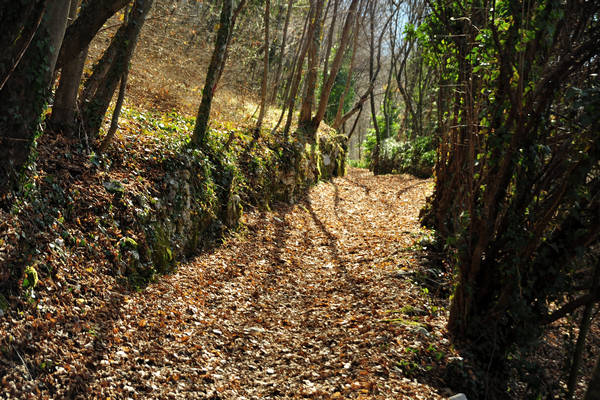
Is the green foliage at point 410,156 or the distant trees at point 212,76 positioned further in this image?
the green foliage at point 410,156

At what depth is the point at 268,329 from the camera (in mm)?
5504

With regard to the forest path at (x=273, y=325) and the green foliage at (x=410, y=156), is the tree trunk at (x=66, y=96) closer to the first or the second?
the forest path at (x=273, y=325)

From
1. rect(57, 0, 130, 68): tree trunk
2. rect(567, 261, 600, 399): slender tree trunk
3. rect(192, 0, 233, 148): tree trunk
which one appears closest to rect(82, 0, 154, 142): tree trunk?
rect(57, 0, 130, 68): tree trunk

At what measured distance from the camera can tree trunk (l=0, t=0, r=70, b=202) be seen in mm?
3947

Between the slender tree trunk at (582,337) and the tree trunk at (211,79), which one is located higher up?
the tree trunk at (211,79)

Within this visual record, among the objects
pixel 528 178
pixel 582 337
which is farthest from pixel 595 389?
pixel 528 178

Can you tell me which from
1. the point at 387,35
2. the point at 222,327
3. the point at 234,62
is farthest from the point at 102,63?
the point at 387,35

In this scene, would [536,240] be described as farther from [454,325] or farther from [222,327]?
[222,327]

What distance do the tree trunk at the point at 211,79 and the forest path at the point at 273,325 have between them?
2130mm

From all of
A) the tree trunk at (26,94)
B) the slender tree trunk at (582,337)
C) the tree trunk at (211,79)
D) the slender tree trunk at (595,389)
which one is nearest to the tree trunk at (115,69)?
the tree trunk at (26,94)

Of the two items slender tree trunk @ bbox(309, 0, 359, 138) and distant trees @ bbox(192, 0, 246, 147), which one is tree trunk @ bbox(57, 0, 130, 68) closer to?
distant trees @ bbox(192, 0, 246, 147)

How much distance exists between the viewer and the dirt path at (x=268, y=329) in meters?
4.08

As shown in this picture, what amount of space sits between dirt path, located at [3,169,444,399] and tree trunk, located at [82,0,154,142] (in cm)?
266

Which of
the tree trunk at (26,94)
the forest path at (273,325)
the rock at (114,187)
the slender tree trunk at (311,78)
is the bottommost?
the forest path at (273,325)
